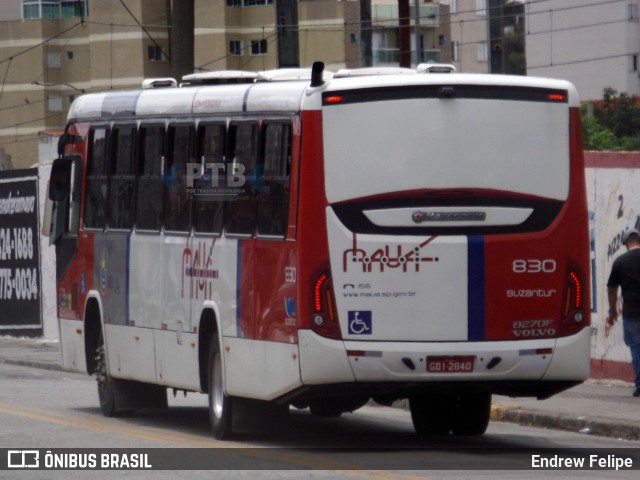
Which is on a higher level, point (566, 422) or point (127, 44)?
point (127, 44)

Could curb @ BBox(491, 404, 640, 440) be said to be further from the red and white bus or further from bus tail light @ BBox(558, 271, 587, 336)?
bus tail light @ BBox(558, 271, 587, 336)

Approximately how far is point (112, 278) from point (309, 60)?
6157 cm

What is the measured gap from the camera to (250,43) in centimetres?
7762

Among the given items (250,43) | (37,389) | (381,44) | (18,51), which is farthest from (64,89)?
(37,389)

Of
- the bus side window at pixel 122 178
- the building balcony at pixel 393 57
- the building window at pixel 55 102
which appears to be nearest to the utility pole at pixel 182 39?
the bus side window at pixel 122 178

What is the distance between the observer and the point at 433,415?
563 inches

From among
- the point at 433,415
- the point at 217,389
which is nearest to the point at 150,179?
the point at 217,389

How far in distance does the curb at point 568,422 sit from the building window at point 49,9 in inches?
2804

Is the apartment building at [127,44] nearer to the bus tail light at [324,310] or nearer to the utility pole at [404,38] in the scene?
the utility pole at [404,38]

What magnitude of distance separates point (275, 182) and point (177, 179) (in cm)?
212

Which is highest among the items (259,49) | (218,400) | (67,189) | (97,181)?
(259,49)

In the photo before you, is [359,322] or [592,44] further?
[592,44]

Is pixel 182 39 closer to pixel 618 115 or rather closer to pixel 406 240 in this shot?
pixel 406 240

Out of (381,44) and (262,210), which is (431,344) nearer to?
(262,210)
